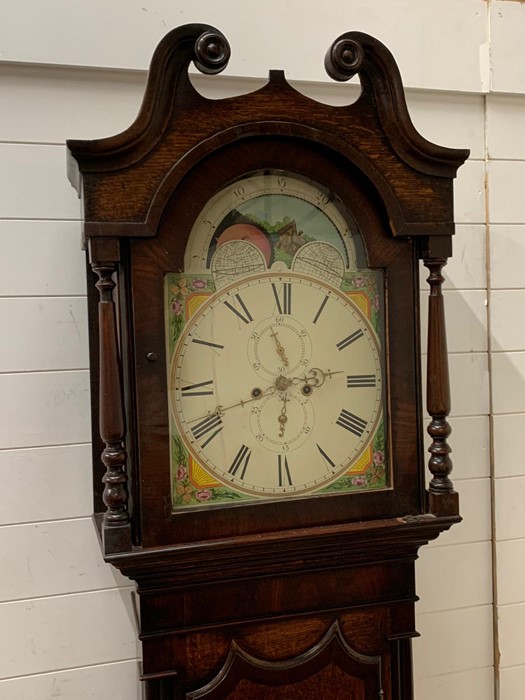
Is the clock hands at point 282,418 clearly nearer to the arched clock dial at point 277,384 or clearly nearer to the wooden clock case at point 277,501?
the arched clock dial at point 277,384

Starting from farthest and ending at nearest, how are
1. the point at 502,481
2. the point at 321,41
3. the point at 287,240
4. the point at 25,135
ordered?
the point at 502,481 < the point at 321,41 < the point at 25,135 < the point at 287,240

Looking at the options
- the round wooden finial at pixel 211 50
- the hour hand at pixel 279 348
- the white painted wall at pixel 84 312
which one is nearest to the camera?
the round wooden finial at pixel 211 50

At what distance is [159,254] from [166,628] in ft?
1.85

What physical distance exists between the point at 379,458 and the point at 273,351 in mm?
248

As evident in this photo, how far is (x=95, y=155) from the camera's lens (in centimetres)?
100

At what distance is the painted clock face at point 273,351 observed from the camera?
1084 mm

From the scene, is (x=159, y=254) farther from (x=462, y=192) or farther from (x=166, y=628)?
(x=462, y=192)

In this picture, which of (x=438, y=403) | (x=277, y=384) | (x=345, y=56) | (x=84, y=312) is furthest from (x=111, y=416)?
(x=345, y=56)

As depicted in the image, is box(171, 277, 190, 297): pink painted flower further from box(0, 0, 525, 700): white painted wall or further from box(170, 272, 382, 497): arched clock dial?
box(0, 0, 525, 700): white painted wall

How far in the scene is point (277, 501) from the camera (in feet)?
3.65

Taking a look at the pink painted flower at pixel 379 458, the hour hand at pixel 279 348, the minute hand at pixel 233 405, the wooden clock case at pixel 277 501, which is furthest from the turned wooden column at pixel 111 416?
the pink painted flower at pixel 379 458

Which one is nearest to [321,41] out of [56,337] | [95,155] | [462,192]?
[462,192]

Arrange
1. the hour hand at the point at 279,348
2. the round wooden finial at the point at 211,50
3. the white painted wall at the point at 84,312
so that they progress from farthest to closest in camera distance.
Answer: the white painted wall at the point at 84,312 → the hour hand at the point at 279,348 → the round wooden finial at the point at 211,50

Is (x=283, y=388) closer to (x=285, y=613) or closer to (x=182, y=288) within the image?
(x=182, y=288)
